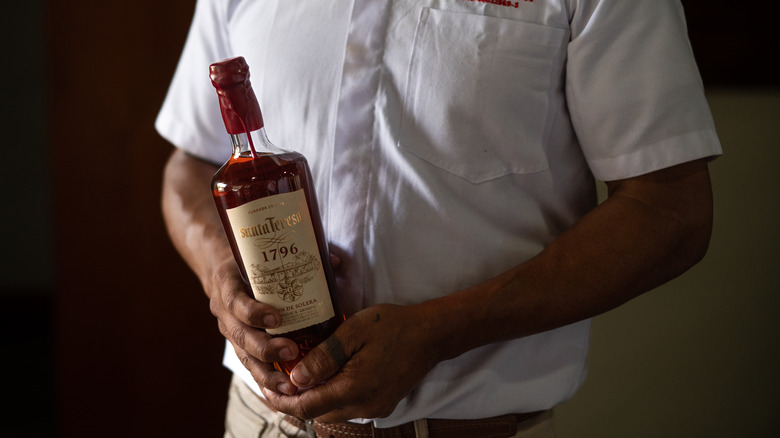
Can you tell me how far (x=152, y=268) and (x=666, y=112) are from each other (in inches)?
55.1

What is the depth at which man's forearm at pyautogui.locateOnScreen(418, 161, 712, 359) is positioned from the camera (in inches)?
26.0

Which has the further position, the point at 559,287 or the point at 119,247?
the point at 119,247

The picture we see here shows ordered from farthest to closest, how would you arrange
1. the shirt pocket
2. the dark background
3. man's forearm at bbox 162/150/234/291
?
the dark background → man's forearm at bbox 162/150/234/291 → the shirt pocket

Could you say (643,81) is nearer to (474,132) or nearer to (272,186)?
(474,132)

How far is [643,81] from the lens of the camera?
2.14 feet

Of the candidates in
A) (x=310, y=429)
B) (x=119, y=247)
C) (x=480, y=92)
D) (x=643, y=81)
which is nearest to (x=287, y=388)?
(x=310, y=429)

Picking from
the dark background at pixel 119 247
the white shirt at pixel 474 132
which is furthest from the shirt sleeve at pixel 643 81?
the dark background at pixel 119 247

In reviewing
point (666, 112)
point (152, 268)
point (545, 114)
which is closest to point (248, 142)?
point (545, 114)

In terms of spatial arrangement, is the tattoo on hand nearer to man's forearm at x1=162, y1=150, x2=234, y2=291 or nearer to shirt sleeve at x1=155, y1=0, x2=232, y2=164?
man's forearm at x1=162, y1=150, x2=234, y2=291

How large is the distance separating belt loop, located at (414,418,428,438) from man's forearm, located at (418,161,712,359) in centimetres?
10

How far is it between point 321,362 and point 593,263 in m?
0.30

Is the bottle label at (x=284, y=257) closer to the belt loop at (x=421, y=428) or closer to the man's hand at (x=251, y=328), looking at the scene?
the man's hand at (x=251, y=328)

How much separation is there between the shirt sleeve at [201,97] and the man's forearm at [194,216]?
30mm

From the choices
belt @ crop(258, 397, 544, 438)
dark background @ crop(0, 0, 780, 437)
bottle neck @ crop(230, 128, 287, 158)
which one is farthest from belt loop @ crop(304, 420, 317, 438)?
dark background @ crop(0, 0, 780, 437)
